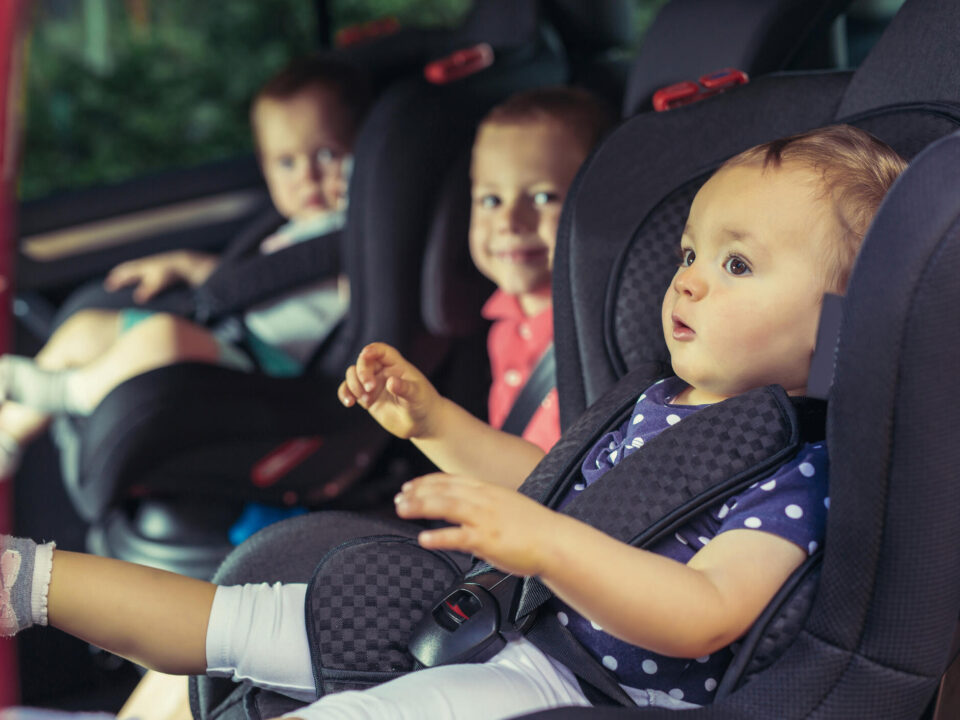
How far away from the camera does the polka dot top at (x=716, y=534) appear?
873 millimetres

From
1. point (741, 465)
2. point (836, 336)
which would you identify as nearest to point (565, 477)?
point (741, 465)

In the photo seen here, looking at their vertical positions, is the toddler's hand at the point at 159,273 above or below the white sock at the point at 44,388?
above

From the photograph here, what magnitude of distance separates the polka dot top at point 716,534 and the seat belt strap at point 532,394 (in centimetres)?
48

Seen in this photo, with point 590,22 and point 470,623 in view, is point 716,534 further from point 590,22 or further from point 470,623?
point 590,22

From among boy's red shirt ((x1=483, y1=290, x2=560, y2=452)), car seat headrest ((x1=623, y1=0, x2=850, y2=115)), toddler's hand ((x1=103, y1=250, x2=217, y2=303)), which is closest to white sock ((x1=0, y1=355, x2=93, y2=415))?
toddler's hand ((x1=103, y1=250, x2=217, y2=303))

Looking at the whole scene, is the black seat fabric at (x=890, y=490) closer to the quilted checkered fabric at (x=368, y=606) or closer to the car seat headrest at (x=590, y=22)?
the quilted checkered fabric at (x=368, y=606)

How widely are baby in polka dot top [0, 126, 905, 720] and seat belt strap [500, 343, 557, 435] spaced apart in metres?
0.36

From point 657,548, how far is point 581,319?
0.33 m

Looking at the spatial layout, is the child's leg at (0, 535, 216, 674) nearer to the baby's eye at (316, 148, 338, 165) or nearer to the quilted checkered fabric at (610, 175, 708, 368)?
the quilted checkered fabric at (610, 175, 708, 368)

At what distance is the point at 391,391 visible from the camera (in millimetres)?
1078

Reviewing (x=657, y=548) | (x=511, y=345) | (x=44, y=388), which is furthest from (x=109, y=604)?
(x=44, y=388)

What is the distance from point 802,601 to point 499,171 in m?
0.92

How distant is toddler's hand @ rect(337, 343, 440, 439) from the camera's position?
1059mm

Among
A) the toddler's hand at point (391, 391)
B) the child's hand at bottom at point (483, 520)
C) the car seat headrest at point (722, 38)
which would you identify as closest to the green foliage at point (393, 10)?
the car seat headrest at point (722, 38)
